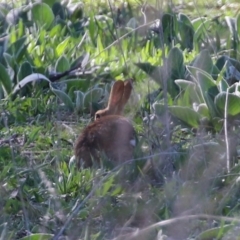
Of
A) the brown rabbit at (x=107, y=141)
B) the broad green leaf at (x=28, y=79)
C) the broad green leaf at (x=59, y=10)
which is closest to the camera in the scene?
the brown rabbit at (x=107, y=141)

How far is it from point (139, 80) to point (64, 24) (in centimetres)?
151

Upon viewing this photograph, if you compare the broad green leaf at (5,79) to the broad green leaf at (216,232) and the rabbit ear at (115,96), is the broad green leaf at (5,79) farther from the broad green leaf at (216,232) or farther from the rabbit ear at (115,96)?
the broad green leaf at (216,232)

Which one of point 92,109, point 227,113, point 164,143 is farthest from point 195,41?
point 164,143

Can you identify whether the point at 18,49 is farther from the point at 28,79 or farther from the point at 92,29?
the point at 92,29

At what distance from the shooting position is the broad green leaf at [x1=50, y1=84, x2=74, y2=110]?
16.2ft

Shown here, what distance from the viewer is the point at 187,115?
4.49 m

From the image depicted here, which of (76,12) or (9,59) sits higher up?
(9,59)

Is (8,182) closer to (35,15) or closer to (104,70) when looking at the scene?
(104,70)

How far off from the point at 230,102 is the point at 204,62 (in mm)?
815

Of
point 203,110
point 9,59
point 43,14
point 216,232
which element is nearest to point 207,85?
point 203,110

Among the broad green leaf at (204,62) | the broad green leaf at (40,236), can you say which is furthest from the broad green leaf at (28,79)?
the broad green leaf at (40,236)

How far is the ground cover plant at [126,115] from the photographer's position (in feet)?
11.1

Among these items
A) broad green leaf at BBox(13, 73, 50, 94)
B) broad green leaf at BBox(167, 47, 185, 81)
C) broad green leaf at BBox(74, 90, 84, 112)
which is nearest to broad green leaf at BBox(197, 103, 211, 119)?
broad green leaf at BBox(167, 47, 185, 81)

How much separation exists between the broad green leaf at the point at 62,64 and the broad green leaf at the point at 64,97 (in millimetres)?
482
